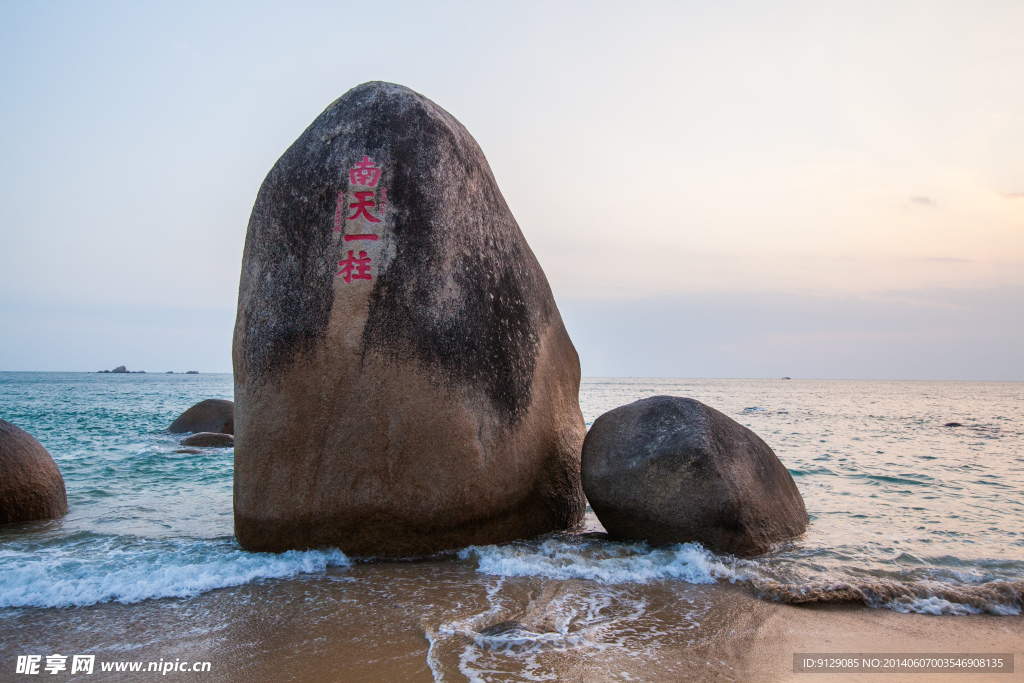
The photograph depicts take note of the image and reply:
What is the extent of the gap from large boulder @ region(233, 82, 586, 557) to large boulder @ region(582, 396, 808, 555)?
0.78m

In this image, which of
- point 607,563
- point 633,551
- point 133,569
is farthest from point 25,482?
point 633,551

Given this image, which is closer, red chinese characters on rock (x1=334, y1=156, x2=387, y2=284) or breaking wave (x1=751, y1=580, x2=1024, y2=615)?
breaking wave (x1=751, y1=580, x2=1024, y2=615)

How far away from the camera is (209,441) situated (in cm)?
1243

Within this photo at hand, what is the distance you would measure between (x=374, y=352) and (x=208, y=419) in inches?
456

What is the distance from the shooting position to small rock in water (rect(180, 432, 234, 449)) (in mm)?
12281

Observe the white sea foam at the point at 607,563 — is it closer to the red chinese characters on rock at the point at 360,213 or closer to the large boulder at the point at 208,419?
the red chinese characters on rock at the point at 360,213

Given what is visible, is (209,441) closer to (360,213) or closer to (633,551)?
(360,213)

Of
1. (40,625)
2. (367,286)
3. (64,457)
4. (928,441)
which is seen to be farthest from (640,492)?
(928,441)

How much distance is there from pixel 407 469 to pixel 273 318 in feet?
4.89

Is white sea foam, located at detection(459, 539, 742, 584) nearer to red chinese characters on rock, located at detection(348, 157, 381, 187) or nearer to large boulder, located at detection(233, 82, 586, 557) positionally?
large boulder, located at detection(233, 82, 586, 557)

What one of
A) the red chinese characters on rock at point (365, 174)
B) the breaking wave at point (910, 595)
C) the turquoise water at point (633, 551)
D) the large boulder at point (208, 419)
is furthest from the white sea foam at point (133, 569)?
the large boulder at point (208, 419)

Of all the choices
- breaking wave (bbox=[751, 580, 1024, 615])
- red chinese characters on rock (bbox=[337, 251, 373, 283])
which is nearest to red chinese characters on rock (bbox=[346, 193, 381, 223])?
red chinese characters on rock (bbox=[337, 251, 373, 283])

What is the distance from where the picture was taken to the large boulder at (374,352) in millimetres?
4531

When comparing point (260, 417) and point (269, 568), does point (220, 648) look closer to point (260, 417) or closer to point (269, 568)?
point (269, 568)
